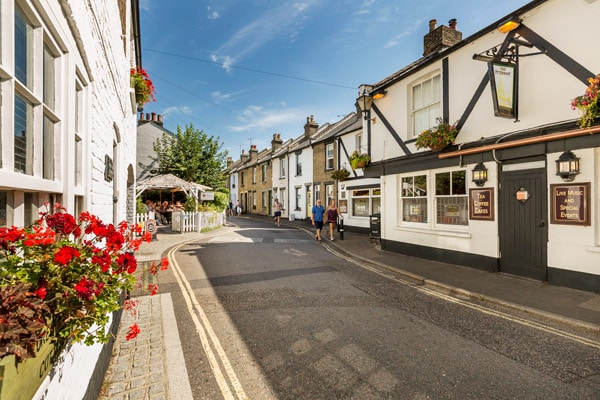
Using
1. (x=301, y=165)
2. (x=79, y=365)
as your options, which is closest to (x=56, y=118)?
(x=79, y=365)

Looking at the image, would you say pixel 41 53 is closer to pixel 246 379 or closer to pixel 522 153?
pixel 246 379

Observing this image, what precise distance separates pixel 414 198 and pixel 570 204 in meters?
4.36

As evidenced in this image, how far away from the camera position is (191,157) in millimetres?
23625

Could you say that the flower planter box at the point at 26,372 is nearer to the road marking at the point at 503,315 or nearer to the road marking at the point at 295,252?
the road marking at the point at 503,315

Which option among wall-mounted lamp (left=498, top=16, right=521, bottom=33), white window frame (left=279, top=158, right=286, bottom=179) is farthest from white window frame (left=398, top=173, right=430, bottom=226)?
white window frame (left=279, top=158, right=286, bottom=179)

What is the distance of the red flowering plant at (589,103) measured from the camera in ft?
17.8

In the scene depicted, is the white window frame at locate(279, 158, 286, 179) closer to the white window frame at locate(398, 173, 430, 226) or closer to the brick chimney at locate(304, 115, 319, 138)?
the brick chimney at locate(304, 115, 319, 138)

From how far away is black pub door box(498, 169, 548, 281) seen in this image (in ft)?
22.1

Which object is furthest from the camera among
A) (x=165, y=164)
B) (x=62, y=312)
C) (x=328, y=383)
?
(x=165, y=164)

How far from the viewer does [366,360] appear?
364 cm

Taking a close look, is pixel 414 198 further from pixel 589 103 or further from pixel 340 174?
pixel 340 174

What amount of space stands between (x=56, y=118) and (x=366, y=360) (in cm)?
397

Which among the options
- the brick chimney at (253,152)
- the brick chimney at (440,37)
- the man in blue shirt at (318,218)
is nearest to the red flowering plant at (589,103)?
the brick chimney at (440,37)

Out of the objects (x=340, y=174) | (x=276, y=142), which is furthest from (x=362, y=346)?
(x=276, y=142)
